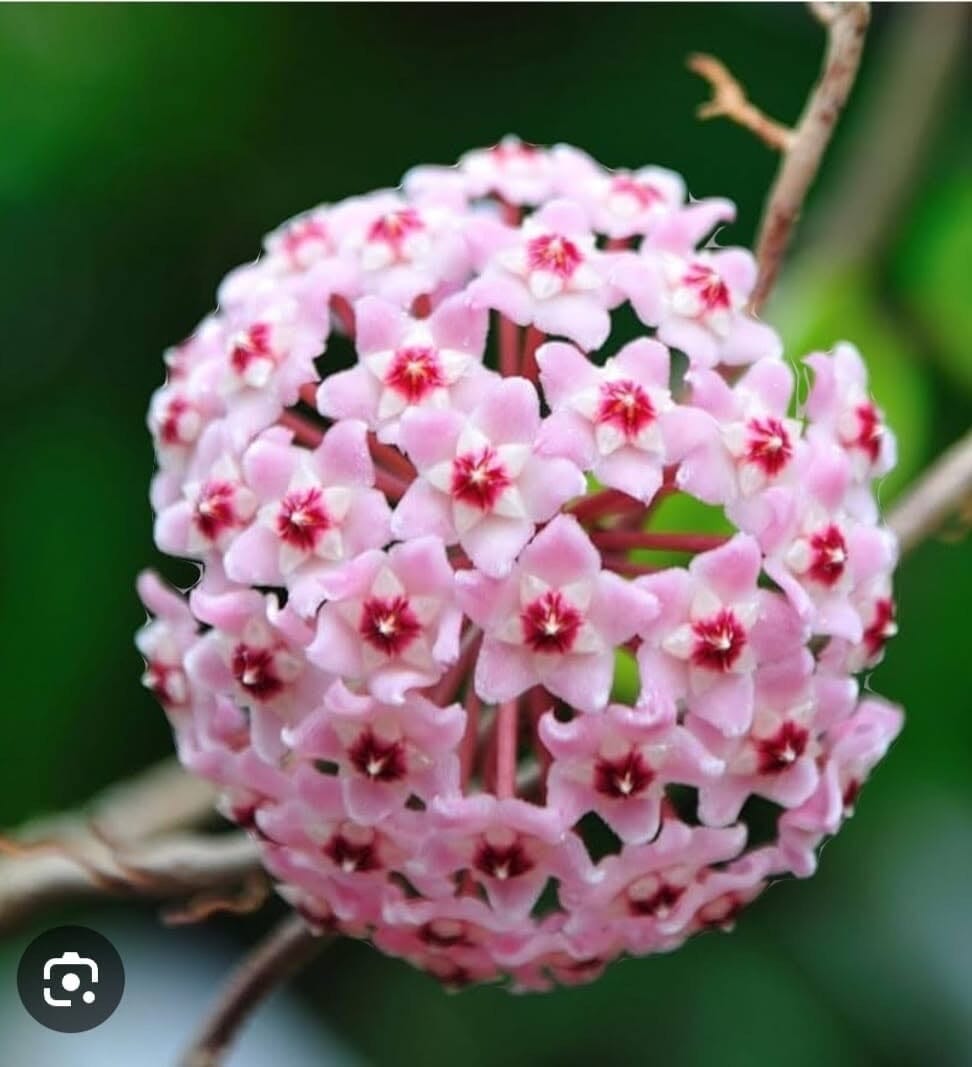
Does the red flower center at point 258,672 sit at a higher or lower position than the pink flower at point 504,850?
higher

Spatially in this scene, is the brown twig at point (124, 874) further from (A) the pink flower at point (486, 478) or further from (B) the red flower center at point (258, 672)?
(A) the pink flower at point (486, 478)

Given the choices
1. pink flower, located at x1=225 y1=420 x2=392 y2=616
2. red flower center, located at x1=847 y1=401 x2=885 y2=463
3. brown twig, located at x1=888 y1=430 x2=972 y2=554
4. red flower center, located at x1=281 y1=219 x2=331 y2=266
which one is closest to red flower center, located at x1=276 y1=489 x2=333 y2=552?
pink flower, located at x1=225 y1=420 x2=392 y2=616

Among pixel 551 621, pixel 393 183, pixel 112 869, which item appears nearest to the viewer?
pixel 551 621

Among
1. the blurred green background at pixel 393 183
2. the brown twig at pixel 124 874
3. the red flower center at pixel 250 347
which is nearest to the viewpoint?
the red flower center at pixel 250 347

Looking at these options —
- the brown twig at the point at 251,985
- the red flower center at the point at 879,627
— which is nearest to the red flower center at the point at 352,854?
the brown twig at the point at 251,985

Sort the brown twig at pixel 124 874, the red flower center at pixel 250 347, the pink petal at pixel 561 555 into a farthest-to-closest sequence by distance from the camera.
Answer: the brown twig at pixel 124 874
the red flower center at pixel 250 347
the pink petal at pixel 561 555

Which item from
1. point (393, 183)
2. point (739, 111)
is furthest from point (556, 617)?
point (393, 183)

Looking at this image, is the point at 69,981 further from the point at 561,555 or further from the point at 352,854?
the point at 561,555
